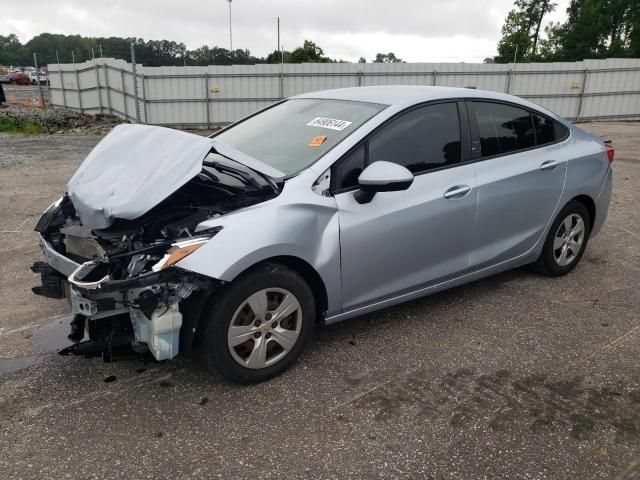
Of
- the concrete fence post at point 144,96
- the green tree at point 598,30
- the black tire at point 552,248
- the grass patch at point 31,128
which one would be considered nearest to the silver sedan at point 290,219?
the black tire at point 552,248

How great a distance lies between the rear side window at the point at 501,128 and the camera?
12.7 feet

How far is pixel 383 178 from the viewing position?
303cm

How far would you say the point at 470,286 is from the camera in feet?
14.8

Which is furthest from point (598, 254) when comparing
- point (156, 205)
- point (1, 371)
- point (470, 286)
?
point (1, 371)

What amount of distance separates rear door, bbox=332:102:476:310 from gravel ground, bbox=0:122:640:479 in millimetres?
453

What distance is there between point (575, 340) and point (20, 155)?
1174cm

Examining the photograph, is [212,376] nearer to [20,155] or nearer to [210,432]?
[210,432]

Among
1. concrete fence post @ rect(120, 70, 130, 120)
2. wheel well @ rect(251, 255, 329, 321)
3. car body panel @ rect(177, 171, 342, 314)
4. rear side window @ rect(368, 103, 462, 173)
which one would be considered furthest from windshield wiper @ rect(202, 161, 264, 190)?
concrete fence post @ rect(120, 70, 130, 120)

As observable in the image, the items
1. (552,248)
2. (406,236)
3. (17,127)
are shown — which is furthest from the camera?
(17,127)

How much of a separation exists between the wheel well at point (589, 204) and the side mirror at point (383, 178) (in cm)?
218

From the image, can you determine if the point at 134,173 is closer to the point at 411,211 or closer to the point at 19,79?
the point at 411,211

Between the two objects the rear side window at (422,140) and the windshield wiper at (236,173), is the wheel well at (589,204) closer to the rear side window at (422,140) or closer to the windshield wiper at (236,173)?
the rear side window at (422,140)

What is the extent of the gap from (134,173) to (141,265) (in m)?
0.65

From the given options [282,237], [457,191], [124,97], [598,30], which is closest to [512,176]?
[457,191]
